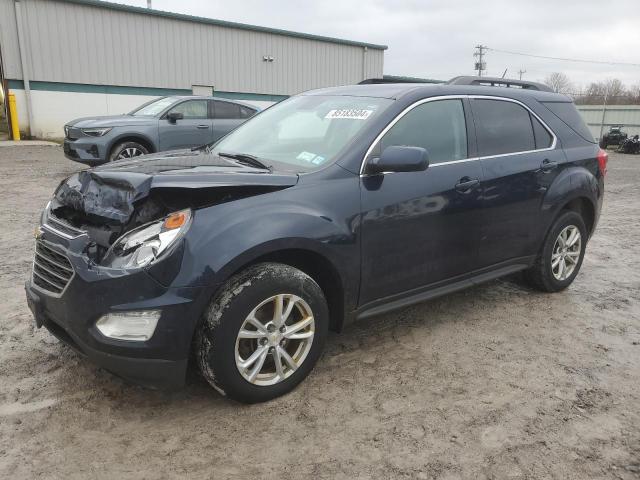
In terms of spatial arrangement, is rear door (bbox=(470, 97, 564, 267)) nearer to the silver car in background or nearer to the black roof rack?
the black roof rack

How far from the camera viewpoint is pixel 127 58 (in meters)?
20.6

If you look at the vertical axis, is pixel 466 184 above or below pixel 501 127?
below

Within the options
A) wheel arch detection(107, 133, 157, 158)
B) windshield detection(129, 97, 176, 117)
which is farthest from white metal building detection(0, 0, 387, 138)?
wheel arch detection(107, 133, 157, 158)

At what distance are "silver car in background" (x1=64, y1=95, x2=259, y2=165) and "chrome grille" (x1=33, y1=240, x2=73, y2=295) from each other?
21.0 ft

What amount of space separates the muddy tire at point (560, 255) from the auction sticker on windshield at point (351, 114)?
203cm

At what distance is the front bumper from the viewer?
2.49 metres

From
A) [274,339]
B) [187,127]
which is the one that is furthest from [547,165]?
[187,127]

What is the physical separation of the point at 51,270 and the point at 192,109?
8495 mm

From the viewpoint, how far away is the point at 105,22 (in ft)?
65.1

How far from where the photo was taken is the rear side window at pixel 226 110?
1113 cm

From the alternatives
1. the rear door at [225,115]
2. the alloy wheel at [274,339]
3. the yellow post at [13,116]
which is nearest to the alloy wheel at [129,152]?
the rear door at [225,115]

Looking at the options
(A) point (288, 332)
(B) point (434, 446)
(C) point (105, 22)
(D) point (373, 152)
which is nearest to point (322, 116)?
(D) point (373, 152)

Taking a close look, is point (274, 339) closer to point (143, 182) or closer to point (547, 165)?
point (143, 182)

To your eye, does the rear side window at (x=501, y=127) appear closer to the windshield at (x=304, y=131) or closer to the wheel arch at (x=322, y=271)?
the windshield at (x=304, y=131)
